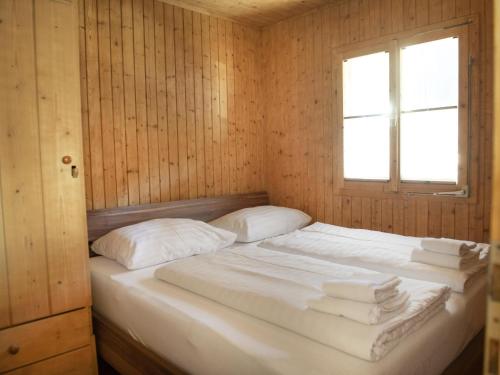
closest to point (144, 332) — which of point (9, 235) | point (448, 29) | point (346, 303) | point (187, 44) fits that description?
point (9, 235)

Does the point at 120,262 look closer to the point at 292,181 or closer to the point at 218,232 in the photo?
the point at 218,232

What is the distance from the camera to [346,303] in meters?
1.38

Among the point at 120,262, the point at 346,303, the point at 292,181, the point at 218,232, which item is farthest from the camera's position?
the point at 292,181

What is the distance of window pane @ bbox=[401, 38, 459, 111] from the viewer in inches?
105

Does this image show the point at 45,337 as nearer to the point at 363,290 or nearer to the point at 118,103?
the point at 363,290

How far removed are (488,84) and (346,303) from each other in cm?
195

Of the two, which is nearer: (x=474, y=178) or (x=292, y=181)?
(x=474, y=178)

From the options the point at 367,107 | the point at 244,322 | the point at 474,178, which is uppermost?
the point at 367,107

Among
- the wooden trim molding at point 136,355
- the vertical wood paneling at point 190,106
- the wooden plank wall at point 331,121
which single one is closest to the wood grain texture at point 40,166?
the wooden trim molding at point 136,355

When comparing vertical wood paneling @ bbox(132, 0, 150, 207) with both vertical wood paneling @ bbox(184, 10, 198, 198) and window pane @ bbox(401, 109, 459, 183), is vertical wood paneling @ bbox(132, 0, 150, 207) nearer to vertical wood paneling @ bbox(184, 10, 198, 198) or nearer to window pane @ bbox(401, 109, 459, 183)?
vertical wood paneling @ bbox(184, 10, 198, 198)

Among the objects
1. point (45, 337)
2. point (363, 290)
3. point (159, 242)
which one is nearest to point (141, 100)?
point (159, 242)

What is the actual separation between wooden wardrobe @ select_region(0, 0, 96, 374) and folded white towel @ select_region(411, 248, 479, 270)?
169 cm

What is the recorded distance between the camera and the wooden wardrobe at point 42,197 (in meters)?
1.70

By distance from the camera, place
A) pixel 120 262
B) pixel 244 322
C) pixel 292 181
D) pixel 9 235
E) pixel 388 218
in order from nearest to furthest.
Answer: pixel 244 322 < pixel 9 235 < pixel 120 262 < pixel 388 218 < pixel 292 181
